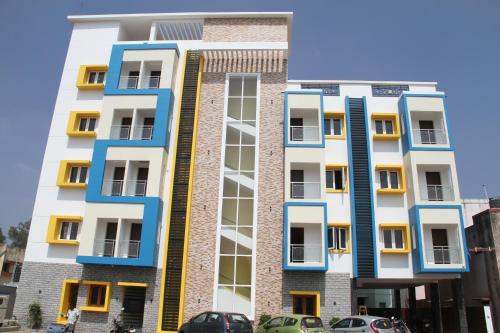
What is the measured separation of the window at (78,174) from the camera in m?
24.8

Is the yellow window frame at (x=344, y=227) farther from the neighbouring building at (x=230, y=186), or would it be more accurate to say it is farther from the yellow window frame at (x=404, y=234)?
the yellow window frame at (x=404, y=234)

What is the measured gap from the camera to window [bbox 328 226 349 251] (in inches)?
903

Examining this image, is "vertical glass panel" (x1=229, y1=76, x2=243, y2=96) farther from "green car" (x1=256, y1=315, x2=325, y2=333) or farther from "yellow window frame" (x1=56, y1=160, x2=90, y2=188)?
"green car" (x1=256, y1=315, x2=325, y2=333)

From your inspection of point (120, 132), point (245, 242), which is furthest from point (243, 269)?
point (120, 132)

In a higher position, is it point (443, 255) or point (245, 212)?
point (245, 212)

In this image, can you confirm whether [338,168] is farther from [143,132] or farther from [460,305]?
[143,132]

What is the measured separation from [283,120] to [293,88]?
106 inches

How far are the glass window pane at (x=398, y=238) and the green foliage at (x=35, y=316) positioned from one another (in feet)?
68.0

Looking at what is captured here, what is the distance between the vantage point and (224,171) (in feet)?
81.7

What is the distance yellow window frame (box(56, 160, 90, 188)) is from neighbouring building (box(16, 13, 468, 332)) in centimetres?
9

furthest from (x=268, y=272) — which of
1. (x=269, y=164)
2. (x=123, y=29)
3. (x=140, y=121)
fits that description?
(x=123, y=29)

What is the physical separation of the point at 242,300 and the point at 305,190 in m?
7.36

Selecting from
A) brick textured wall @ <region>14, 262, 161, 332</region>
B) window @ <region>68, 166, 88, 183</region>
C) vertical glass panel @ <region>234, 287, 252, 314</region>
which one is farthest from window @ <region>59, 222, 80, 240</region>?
vertical glass panel @ <region>234, 287, 252, 314</region>

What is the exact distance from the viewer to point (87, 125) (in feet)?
85.0
